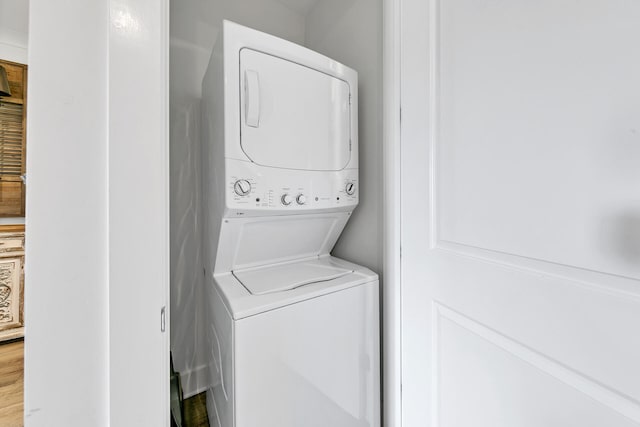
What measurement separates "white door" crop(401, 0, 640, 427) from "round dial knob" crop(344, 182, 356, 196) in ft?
1.24

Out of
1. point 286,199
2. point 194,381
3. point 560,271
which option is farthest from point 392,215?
point 194,381

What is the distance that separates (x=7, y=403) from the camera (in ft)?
2.43

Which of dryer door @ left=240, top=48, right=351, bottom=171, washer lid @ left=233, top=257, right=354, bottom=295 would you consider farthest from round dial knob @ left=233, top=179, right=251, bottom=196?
washer lid @ left=233, top=257, right=354, bottom=295

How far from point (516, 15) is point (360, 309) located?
3.90ft

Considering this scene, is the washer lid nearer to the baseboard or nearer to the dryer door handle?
the dryer door handle

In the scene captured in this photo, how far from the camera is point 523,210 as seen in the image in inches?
27.1

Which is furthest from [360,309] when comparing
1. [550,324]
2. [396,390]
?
[550,324]

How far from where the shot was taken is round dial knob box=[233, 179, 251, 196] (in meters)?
1.05

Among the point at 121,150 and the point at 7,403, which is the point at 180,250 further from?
the point at 121,150

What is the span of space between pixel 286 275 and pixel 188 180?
37.5 inches

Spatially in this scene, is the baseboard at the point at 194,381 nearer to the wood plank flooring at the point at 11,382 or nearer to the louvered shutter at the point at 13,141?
the wood plank flooring at the point at 11,382

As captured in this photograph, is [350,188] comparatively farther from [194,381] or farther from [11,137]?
[194,381]

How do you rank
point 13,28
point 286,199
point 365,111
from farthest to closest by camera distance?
point 365,111, point 286,199, point 13,28

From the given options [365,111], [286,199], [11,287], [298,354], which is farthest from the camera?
[365,111]
